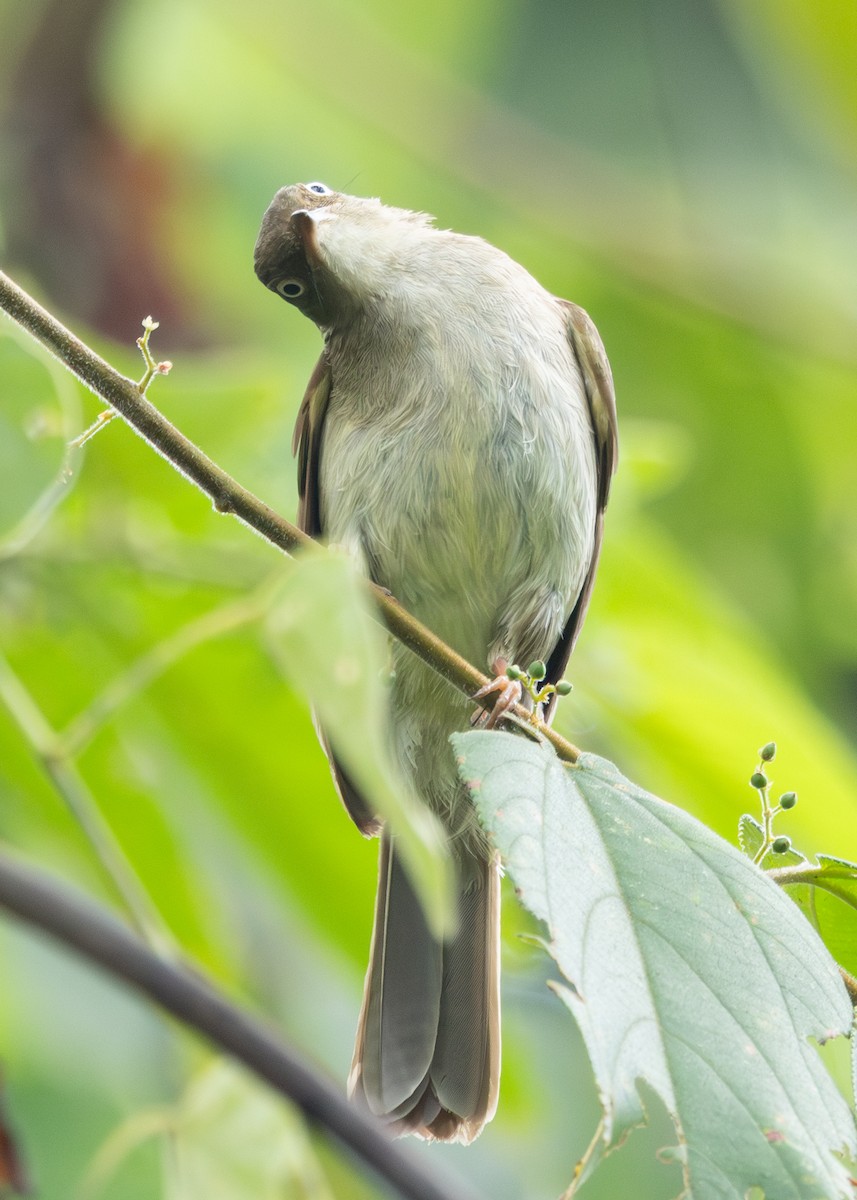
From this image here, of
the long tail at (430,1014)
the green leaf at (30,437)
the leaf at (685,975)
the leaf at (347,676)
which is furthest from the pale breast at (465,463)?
the leaf at (347,676)

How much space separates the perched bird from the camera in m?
3.16

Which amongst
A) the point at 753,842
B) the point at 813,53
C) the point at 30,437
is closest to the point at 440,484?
the point at 30,437

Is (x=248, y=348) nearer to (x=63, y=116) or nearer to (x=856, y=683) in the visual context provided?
(x=63, y=116)

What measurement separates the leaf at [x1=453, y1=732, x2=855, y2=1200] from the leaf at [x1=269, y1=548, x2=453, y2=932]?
0.39 m

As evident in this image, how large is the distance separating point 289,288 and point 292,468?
45 cm

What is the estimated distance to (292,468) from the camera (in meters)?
3.47

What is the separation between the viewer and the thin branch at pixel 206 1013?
1751 mm

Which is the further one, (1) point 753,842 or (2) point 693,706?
(2) point 693,706

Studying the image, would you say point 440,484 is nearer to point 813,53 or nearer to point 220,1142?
point 220,1142

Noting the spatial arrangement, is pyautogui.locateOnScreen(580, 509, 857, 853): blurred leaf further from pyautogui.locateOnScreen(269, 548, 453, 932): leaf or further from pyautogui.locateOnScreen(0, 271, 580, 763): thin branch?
pyautogui.locateOnScreen(269, 548, 453, 932): leaf

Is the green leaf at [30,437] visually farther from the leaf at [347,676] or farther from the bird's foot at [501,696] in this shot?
the leaf at [347,676]

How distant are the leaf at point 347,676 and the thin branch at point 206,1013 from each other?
1.85 ft

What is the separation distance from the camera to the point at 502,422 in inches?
125

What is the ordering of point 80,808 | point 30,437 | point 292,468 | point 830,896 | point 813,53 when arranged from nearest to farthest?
point 830,896 < point 30,437 < point 80,808 < point 292,468 < point 813,53
